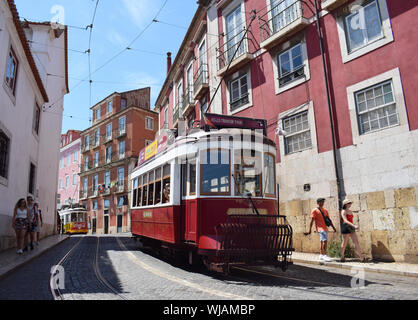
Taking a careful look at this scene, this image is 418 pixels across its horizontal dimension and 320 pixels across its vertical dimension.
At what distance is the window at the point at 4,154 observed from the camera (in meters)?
11.0

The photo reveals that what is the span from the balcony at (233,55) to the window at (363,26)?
451 centimetres

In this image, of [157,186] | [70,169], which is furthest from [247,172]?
[70,169]

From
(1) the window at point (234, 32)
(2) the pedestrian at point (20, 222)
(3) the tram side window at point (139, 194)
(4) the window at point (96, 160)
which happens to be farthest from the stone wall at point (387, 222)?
(4) the window at point (96, 160)

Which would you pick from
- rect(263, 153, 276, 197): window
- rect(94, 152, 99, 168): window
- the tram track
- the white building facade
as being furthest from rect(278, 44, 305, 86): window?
rect(94, 152, 99, 168): window

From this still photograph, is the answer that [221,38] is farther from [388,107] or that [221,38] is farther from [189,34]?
[388,107]

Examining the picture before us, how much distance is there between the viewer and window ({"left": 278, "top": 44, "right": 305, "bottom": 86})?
1205 centimetres

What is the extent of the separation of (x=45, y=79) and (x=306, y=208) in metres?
17.2

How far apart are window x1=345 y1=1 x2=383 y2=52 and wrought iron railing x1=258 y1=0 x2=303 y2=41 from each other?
2.08 m

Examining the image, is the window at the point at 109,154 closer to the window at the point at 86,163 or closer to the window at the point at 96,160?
the window at the point at 96,160

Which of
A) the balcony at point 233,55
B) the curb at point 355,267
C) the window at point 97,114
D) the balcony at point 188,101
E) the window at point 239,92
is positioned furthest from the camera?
the window at point 97,114

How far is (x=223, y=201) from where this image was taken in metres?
6.62

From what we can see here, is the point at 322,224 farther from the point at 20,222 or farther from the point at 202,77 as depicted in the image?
the point at 202,77

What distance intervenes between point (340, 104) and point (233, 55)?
5.42 metres
